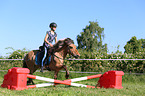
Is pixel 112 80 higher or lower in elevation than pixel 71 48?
lower

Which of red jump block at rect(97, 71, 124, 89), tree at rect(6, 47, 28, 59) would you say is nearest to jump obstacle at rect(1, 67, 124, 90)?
red jump block at rect(97, 71, 124, 89)

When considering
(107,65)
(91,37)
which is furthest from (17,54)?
(91,37)

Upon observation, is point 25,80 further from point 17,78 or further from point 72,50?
point 72,50

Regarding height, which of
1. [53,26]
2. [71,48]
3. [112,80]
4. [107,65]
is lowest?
[112,80]

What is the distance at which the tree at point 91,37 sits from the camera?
54.2 meters

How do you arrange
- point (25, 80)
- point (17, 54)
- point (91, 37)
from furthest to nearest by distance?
1. point (91, 37)
2. point (17, 54)
3. point (25, 80)

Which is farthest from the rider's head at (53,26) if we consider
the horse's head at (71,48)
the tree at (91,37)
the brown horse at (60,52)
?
the tree at (91,37)

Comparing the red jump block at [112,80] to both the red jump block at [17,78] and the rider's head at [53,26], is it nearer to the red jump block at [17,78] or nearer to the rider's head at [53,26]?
the rider's head at [53,26]

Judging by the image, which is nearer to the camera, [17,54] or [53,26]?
[53,26]

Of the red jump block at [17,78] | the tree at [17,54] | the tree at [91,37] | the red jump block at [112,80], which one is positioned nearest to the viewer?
the red jump block at [17,78]

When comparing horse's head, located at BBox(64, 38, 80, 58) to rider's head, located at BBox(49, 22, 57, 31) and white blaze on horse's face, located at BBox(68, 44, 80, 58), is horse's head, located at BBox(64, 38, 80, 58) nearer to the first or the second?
white blaze on horse's face, located at BBox(68, 44, 80, 58)

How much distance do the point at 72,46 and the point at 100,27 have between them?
50.3 metres

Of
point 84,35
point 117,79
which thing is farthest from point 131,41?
point 117,79

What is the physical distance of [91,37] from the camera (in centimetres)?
5422
